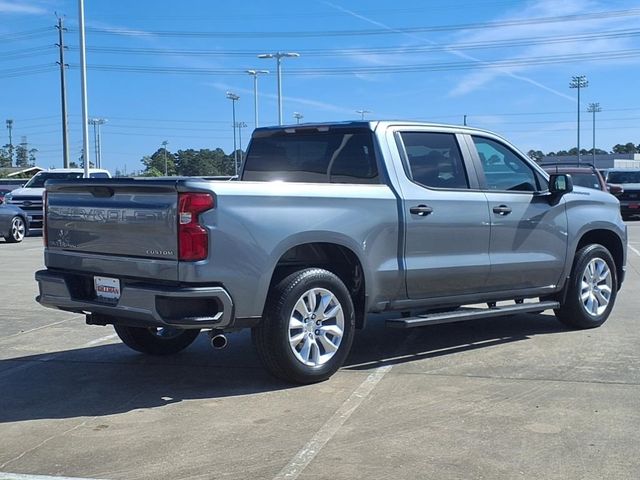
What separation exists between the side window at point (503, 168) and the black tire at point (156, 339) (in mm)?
3113

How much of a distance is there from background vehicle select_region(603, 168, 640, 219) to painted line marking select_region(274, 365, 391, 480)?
21.9 m

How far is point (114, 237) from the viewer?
217 inches

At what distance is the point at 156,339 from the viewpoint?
6883 millimetres

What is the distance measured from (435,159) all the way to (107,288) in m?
3.01

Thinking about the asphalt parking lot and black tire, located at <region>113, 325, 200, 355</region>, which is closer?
the asphalt parking lot

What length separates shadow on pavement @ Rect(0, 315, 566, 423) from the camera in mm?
5512

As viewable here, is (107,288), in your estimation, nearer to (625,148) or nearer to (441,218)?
(441,218)

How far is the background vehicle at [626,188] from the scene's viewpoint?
26.8m

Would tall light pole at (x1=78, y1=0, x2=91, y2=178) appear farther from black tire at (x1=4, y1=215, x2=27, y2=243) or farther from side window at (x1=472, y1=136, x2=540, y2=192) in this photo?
side window at (x1=472, y1=136, x2=540, y2=192)

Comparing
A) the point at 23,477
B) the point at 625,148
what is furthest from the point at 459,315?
the point at 625,148

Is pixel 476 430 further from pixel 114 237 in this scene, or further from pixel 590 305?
pixel 590 305

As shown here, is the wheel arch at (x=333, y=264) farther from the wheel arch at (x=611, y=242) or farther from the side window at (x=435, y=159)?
the wheel arch at (x=611, y=242)

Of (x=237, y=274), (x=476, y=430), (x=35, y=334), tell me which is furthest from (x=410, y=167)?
(x=35, y=334)

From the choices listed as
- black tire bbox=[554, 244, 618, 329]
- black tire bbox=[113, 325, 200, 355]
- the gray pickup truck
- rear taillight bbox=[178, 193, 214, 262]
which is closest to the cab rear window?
the gray pickup truck
